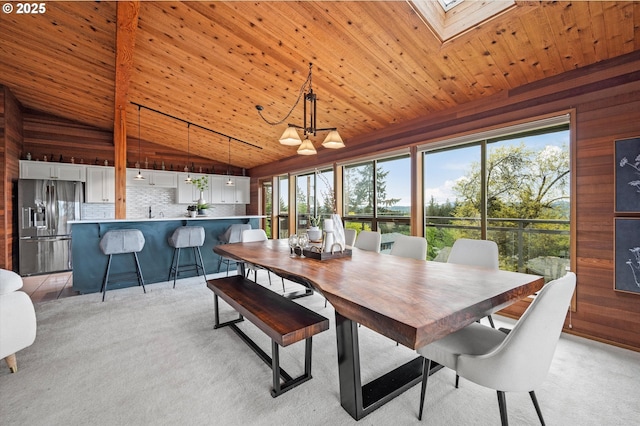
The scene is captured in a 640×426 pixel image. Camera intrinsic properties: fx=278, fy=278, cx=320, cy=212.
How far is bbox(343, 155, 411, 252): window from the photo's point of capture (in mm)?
4227

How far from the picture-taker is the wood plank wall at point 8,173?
4445mm

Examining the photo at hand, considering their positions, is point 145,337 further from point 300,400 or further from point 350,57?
point 350,57

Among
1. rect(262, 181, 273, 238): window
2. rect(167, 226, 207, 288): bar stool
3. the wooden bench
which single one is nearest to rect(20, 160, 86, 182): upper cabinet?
rect(167, 226, 207, 288): bar stool

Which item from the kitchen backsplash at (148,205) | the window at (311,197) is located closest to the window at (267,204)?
the window at (311,197)

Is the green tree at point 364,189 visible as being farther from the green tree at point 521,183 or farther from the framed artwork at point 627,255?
the framed artwork at point 627,255

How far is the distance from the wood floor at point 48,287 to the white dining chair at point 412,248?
436cm

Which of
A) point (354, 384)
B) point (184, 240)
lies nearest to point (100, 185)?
point (184, 240)

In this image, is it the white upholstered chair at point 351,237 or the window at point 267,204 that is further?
the window at point 267,204

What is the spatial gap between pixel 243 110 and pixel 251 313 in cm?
360

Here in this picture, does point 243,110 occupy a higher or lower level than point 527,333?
higher

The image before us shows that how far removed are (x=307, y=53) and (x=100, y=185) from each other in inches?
221

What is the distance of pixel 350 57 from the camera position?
2.83 meters

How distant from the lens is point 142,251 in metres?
4.25

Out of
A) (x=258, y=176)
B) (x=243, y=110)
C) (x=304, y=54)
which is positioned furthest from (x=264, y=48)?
(x=258, y=176)
